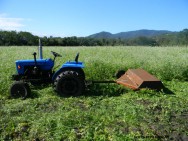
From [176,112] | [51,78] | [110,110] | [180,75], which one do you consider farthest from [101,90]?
[180,75]

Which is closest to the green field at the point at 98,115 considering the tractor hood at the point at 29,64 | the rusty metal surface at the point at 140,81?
the rusty metal surface at the point at 140,81

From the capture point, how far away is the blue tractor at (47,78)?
7.05 metres

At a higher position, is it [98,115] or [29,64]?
[29,64]

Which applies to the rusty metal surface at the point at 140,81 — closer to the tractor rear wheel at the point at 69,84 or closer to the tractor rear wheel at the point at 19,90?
the tractor rear wheel at the point at 69,84

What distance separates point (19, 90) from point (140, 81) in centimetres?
338

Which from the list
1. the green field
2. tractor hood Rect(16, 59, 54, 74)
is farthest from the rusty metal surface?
tractor hood Rect(16, 59, 54, 74)

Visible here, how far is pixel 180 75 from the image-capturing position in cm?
1041

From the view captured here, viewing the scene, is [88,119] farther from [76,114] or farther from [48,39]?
[48,39]

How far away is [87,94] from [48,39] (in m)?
34.9

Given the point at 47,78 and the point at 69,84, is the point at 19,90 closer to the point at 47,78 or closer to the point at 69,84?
the point at 47,78

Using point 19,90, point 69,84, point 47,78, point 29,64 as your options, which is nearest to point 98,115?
point 69,84

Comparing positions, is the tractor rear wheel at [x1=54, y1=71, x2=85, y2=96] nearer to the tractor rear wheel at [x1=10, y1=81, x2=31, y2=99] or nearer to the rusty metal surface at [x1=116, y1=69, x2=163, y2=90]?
the tractor rear wheel at [x1=10, y1=81, x2=31, y2=99]

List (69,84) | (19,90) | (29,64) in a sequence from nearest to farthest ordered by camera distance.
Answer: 1. (19,90)
2. (69,84)
3. (29,64)

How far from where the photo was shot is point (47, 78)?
770 centimetres
